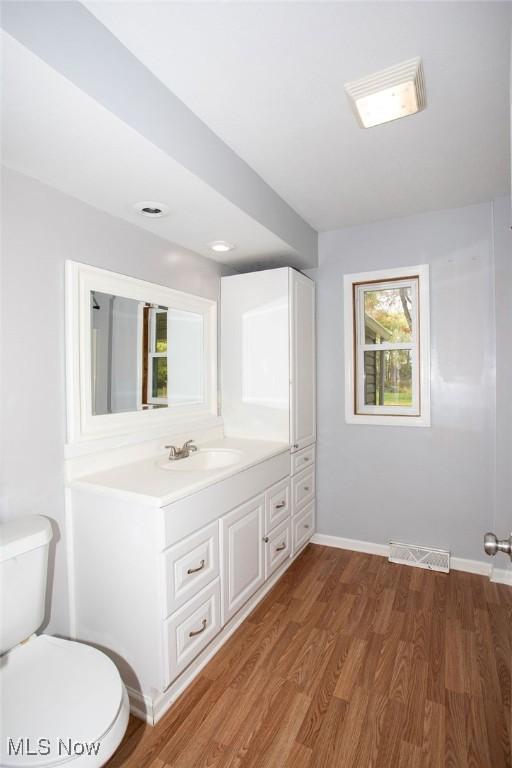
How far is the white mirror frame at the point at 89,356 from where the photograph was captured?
175 centimetres

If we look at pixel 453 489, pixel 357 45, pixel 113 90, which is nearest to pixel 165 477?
pixel 113 90

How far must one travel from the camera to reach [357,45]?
1304 millimetres

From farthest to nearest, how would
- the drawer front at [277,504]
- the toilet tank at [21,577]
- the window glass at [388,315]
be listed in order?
1. the window glass at [388,315]
2. the drawer front at [277,504]
3. the toilet tank at [21,577]

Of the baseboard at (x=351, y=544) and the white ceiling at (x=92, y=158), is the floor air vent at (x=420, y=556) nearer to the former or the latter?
the baseboard at (x=351, y=544)

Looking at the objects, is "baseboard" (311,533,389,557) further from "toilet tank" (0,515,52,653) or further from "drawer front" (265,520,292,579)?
"toilet tank" (0,515,52,653)

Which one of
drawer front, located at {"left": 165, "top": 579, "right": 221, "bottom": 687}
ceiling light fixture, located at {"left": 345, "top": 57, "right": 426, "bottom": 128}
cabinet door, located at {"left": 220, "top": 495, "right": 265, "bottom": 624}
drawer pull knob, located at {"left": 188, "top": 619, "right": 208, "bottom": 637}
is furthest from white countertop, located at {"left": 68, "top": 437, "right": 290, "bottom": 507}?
ceiling light fixture, located at {"left": 345, "top": 57, "right": 426, "bottom": 128}

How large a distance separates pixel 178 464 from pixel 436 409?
5.75 feet

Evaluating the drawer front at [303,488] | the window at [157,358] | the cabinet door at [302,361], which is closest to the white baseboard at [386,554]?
the drawer front at [303,488]

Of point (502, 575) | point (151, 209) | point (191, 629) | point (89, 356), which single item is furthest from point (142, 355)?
point (502, 575)

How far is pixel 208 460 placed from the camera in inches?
98.3

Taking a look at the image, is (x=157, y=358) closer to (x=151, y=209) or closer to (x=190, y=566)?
(x=151, y=209)

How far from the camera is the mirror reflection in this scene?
192cm

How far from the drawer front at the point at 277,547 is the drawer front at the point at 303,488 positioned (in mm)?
174

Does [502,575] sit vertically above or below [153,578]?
below
